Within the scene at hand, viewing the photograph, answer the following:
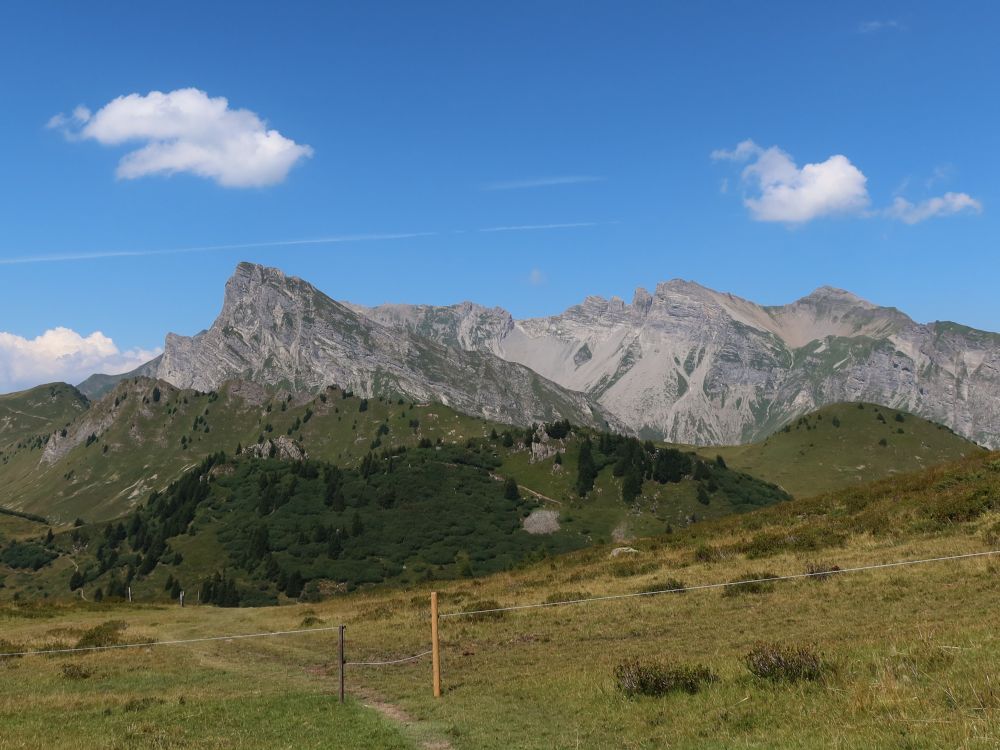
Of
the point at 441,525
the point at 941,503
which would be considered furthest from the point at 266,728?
the point at 441,525

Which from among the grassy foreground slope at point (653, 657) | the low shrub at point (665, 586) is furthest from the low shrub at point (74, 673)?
the low shrub at point (665, 586)

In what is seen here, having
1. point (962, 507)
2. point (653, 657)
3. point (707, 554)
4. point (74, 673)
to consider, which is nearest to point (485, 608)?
point (707, 554)

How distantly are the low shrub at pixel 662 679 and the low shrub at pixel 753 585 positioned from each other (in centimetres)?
1470

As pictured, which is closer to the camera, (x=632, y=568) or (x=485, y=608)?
(x=485, y=608)

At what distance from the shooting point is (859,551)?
121 ft

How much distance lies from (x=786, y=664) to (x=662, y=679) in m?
3.01

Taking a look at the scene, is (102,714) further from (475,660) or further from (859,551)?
(859,551)

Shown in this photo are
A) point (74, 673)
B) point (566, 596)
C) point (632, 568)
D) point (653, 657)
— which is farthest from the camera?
point (632, 568)

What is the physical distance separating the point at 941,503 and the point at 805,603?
18.8 m

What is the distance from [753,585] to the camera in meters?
33.2

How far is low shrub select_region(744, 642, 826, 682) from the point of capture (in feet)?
52.7

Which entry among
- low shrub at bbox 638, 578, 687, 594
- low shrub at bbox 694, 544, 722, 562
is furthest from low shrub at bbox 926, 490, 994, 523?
low shrub at bbox 638, 578, 687, 594

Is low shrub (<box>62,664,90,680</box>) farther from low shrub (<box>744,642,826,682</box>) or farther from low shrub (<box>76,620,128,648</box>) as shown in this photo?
low shrub (<box>744,642,826,682</box>)

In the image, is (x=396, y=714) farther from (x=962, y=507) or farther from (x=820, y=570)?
(x=962, y=507)
